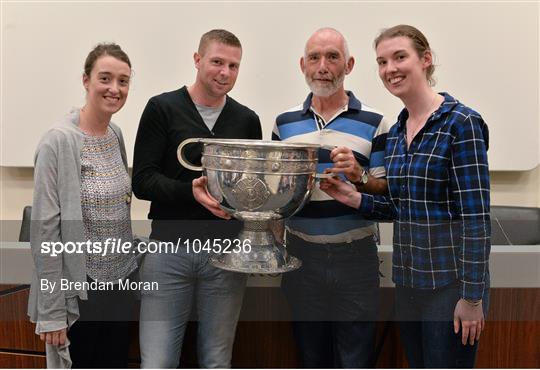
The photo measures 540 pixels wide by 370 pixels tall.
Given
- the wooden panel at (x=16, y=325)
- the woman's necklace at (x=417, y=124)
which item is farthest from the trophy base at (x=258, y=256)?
the wooden panel at (x=16, y=325)

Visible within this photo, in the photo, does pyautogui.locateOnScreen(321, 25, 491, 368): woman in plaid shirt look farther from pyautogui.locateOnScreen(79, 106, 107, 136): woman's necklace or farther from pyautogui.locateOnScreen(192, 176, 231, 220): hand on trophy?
pyautogui.locateOnScreen(79, 106, 107, 136): woman's necklace

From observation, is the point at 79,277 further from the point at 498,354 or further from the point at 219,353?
the point at 498,354

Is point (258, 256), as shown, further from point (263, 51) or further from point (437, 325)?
point (263, 51)

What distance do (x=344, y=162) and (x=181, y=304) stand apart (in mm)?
475

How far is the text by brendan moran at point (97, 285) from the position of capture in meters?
0.92

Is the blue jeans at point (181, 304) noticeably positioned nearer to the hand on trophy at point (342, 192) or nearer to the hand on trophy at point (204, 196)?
the hand on trophy at point (204, 196)

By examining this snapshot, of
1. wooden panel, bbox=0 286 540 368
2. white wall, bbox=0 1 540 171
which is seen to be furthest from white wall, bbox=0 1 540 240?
wooden panel, bbox=0 286 540 368

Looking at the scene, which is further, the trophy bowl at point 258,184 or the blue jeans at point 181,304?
the blue jeans at point 181,304

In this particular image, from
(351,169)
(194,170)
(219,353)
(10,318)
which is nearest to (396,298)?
(351,169)

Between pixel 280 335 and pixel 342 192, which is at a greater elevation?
pixel 342 192

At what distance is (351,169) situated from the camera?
3.10ft

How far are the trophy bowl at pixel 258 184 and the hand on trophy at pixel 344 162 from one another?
0.07 meters

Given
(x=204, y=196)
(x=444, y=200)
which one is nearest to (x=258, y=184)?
(x=204, y=196)

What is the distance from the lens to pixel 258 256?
0.92 meters
